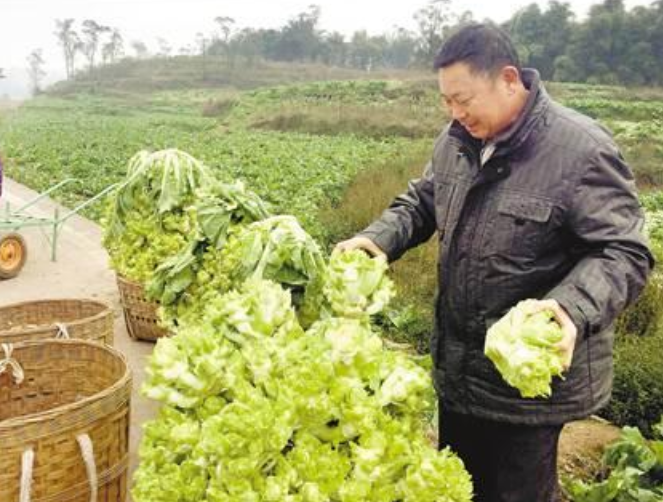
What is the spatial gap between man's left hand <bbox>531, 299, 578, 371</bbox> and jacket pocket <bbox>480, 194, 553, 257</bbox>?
1.49ft

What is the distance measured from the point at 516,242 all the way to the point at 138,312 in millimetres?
3576

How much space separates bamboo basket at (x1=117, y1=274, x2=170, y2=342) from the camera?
16.6ft

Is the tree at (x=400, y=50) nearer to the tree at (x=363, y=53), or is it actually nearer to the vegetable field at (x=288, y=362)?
the tree at (x=363, y=53)

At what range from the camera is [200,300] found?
3.26m

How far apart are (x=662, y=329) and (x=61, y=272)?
6140 millimetres

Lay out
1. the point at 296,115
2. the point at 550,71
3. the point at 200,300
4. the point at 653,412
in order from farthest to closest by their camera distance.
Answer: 1. the point at 550,71
2. the point at 296,115
3. the point at 653,412
4. the point at 200,300

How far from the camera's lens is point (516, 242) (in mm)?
2355

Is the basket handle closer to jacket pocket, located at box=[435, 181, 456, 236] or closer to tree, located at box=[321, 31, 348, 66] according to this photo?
jacket pocket, located at box=[435, 181, 456, 236]

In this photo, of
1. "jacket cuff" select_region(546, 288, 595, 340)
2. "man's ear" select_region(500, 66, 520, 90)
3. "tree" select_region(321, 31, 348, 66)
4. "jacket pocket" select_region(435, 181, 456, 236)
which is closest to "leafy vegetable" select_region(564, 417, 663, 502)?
"jacket pocket" select_region(435, 181, 456, 236)

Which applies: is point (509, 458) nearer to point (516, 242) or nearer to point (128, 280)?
point (516, 242)

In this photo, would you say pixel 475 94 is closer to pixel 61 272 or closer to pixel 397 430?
pixel 397 430

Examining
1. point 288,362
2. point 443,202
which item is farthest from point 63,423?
point 443,202

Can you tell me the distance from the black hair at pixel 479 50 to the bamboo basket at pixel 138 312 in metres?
3.32

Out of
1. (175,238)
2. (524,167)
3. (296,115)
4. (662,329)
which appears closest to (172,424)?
(524,167)
